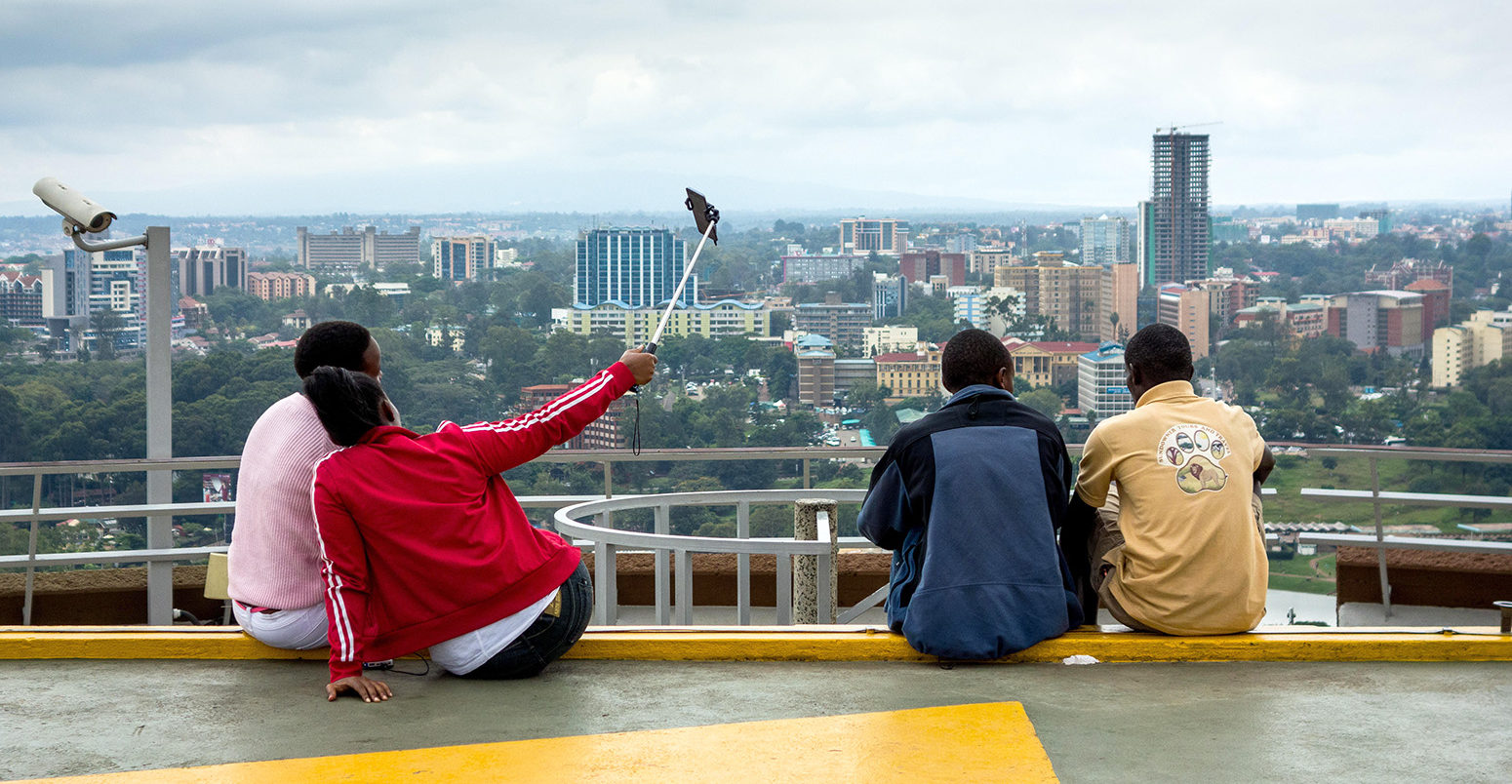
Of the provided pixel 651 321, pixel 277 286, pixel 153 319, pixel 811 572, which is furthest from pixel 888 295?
pixel 811 572

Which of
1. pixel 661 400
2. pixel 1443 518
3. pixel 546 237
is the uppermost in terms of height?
pixel 546 237

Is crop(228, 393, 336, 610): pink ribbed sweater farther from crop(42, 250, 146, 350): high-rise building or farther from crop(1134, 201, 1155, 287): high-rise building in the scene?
crop(1134, 201, 1155, 287): high-rise building

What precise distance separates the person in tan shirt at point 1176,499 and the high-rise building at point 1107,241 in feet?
250

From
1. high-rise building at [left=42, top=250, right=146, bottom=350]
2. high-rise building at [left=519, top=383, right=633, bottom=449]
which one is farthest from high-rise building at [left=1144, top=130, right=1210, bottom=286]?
high-rise building at [left=42, top=250, right=146, bottom=350]

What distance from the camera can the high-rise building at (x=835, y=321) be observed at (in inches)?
2420

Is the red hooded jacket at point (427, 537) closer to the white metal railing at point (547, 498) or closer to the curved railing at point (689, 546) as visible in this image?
the curved railing at point (689, 546)

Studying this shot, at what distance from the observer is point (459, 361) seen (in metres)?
44.8

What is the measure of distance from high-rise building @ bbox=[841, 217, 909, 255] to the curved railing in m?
81.0

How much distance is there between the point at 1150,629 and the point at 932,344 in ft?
175

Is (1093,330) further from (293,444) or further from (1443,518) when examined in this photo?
(293,444)

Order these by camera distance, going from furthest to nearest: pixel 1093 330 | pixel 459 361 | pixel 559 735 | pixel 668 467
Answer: pixel 1093 330
pixel 459 361
pixel 668 467
pixel 559 735

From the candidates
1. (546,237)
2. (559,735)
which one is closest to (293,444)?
(559,735)

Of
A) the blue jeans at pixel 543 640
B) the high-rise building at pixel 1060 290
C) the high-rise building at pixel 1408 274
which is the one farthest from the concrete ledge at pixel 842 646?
the high-rise building at pixel 1408 274

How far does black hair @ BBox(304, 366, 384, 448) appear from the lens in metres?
3.20
